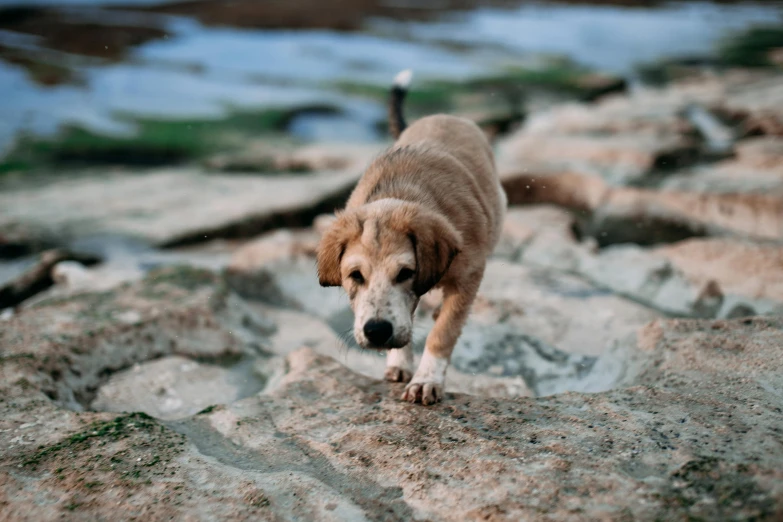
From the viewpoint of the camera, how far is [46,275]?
26.2 feet

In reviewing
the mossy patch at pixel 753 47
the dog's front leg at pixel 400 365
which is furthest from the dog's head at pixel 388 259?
the mossy patch at pixel 753 47

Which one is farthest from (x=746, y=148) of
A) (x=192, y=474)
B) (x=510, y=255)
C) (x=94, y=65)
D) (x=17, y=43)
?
(x=17, y=43)

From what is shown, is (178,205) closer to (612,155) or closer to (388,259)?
(612,155)

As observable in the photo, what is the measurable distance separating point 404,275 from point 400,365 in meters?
1.08

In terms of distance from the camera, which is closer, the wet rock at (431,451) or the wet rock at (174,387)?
the wet rock at (431,451)

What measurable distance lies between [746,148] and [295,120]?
10398 millimetres

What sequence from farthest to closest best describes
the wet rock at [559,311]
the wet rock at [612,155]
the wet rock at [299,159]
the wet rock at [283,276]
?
the wet rock at [299,159], the wet rock at [612,155], the wet rock at [283,276], the wet rock at [559,311]

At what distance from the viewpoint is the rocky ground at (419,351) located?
3.07m

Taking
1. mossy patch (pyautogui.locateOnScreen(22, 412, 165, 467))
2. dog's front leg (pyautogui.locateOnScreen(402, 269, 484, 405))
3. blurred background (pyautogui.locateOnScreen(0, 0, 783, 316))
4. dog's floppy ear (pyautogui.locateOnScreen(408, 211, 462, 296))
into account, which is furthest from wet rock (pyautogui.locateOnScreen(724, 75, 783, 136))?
mossy patch (pyautogui.locateOnScreen(22, 412, 165, 467))

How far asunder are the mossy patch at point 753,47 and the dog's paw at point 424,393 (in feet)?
58.6

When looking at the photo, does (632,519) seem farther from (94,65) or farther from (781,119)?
(94,65)

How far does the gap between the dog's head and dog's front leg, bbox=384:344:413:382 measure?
0.81 m

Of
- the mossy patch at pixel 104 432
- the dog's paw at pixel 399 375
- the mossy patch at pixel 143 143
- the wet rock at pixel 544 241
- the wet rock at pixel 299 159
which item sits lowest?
the mossy patch at pixel 143 143

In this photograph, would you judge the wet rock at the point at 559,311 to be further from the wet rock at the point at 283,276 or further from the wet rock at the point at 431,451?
the wet rock at the point at 283,276
